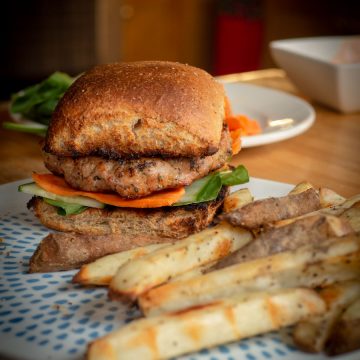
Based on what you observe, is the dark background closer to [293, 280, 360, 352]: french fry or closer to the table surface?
the table surface

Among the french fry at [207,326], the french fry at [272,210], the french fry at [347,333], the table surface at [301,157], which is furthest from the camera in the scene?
the table surface at [301,157]

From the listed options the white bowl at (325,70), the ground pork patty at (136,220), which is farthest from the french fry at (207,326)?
the white bowl at (325,70)

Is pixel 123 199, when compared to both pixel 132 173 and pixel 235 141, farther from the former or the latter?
pixel 235 141

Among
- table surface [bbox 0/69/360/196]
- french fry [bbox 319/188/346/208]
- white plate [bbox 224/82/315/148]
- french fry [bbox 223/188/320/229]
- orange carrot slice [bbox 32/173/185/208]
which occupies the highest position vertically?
french fry [bbox 223/188/320/229]

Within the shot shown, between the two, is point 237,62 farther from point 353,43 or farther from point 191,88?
point 191,88

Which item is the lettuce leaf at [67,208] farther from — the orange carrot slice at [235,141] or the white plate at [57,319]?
the orange carrot slice at [235,141]

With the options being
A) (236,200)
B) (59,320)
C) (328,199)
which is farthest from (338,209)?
(59,320)

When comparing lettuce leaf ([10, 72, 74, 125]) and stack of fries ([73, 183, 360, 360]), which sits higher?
stack of fries ([73, 183, 360, 360])

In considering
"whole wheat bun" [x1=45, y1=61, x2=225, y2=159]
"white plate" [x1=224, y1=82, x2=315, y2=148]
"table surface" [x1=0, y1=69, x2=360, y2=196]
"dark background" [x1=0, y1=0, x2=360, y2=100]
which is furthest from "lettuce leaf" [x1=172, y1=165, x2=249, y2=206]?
"dark background" [x1=0, y1=0, x2=360, y2=100]
